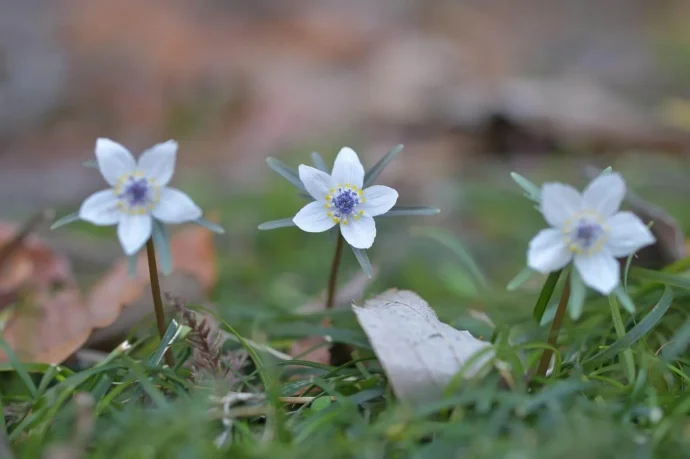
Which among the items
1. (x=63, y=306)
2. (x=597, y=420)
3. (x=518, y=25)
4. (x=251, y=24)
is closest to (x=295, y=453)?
(x=597, y=420)

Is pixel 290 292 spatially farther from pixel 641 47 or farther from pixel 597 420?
pixel 641 47

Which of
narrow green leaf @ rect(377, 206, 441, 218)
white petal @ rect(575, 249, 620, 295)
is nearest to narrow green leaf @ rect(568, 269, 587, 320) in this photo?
white petal @ rect(575, 249, 620, 295)

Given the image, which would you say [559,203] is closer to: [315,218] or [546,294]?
[546,294]

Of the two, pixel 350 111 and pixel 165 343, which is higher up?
pixel 165 343

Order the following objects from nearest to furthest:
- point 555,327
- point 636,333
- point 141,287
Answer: point 555,327
point 636,333
point 141,287

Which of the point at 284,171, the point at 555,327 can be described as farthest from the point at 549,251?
the point at 284,171

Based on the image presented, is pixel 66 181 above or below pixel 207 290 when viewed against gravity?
below

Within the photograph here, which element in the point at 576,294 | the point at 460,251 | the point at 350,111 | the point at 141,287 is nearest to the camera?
the point at 576,294
